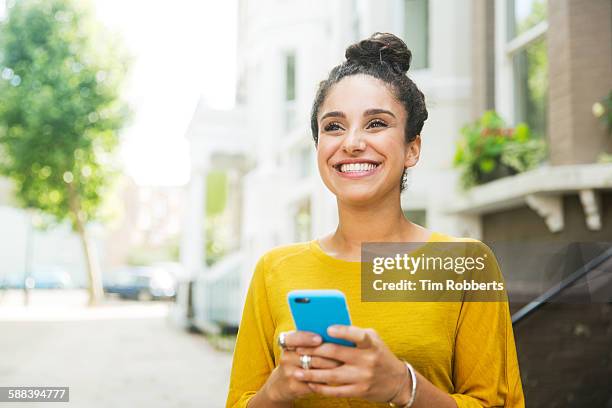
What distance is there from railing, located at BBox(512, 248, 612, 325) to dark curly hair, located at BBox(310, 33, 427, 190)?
996 mm

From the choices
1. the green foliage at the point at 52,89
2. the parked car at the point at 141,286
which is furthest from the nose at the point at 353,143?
the parked car at the point at 141,286

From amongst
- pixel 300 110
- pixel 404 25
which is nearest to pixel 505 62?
pixel 404 25

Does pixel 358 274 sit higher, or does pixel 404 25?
pixel 404 25

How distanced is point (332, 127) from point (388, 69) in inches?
5.4

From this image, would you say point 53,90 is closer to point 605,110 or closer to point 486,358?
point 605,110

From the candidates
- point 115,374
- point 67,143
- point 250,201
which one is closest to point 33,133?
point 67,143

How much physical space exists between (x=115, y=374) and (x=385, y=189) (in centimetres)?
664

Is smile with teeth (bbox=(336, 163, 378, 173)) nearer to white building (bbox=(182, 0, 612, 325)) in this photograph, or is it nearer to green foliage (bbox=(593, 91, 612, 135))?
white building (bbox=(182, 0, 612, 325))

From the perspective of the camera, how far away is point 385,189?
1190mm

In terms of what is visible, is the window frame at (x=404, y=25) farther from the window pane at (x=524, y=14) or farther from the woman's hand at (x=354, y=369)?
the woman's hand at (x=354, y=369)

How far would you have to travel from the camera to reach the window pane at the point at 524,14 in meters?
4.78

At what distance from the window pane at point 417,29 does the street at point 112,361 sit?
3410 millimetres

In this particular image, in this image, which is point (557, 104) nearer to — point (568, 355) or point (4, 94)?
point (568, 355)

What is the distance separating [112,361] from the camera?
8.20 metres
